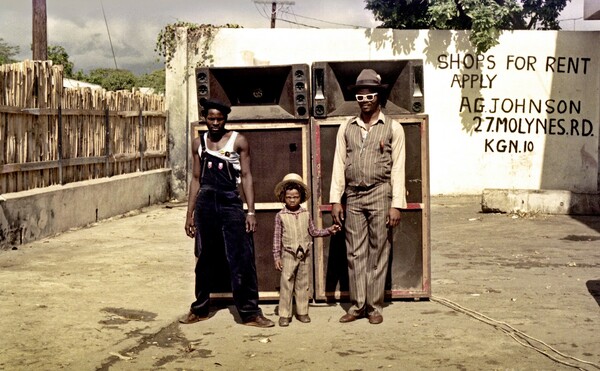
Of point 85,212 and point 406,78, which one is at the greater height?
point 406,78

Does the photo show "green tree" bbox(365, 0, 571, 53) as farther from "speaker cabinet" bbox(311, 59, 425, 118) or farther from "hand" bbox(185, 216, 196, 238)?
"hand" bbox(185, 216, 196, 238)

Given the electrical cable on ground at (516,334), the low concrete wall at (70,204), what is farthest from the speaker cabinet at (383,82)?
the low concrete wall at (70,204)

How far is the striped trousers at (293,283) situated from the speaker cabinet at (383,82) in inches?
55.5

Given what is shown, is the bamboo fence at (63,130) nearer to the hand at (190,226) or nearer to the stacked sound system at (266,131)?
the stacked sound system at (266,131)

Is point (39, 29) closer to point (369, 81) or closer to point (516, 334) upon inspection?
point (369, 81)

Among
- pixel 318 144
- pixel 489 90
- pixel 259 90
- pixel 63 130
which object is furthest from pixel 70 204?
pixel 489 90

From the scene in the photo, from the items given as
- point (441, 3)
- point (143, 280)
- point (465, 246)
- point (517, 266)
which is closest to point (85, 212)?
point (143, 280)

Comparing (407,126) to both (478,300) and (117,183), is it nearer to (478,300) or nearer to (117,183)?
(478,300)

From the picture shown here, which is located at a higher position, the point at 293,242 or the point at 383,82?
the point at 383,82

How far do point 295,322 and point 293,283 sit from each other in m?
0.33

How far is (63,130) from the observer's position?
45.5 feet

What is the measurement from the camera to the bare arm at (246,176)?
7.38m

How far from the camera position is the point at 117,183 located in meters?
15.7

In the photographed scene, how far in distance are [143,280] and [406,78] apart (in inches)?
140
